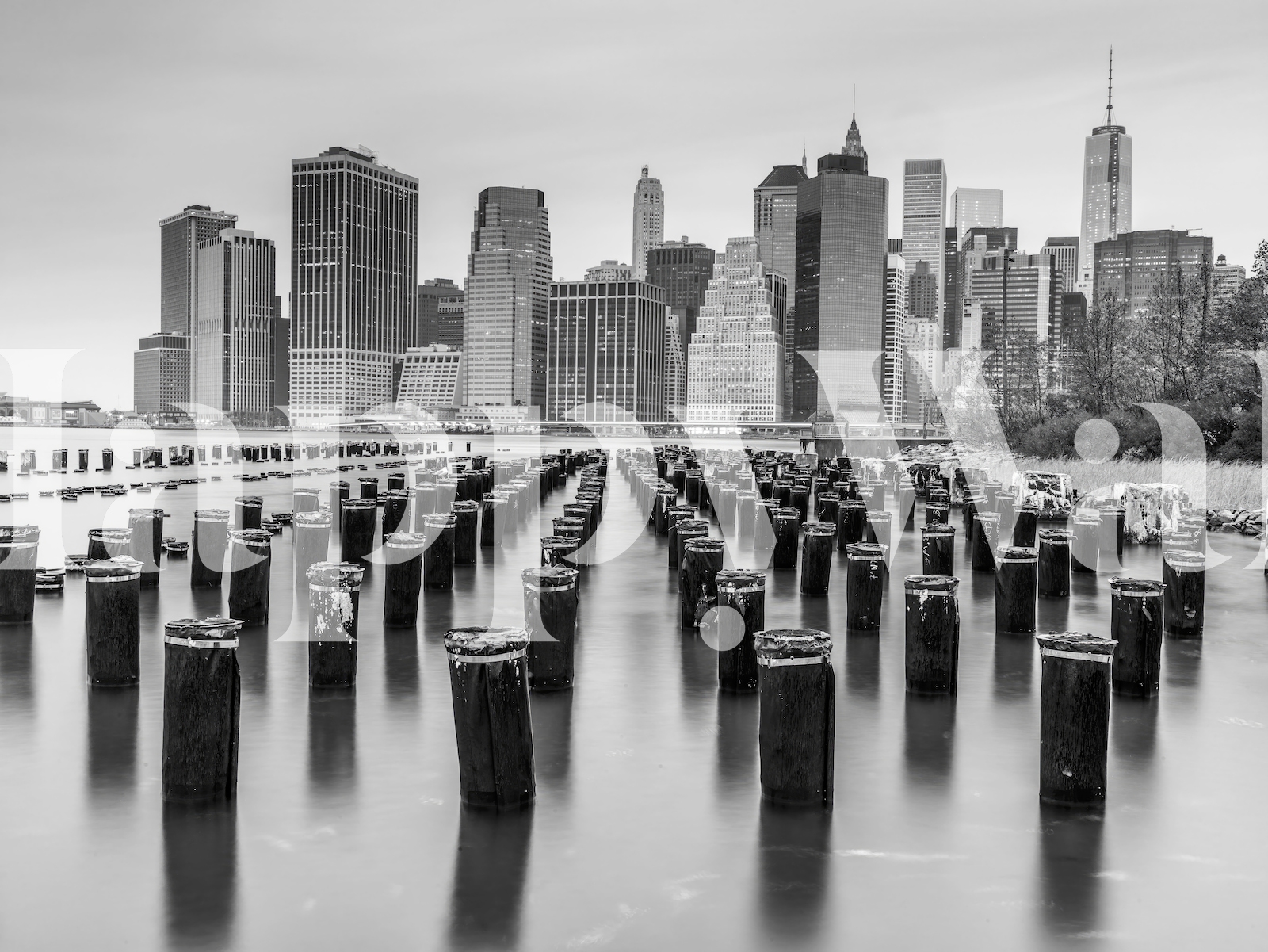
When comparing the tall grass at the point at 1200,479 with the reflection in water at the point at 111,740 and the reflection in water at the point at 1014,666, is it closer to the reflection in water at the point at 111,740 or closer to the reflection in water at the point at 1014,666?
the reflection in water at the point at 1014,666

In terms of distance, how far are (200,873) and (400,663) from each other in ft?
14.1

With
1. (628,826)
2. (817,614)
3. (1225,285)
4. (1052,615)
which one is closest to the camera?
(628,826)

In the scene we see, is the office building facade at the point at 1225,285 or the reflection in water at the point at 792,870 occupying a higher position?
the office building facade at the point at 1225,285

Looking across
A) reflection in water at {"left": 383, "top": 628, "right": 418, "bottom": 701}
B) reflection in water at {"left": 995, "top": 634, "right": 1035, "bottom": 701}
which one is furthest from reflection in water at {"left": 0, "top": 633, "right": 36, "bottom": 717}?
reflection in water at {"left": 995, "top": 634, "right": 1035, "bottom": 701}

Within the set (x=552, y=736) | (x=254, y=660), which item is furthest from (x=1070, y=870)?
(x=254, y=660)

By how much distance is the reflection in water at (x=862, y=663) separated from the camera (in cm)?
880

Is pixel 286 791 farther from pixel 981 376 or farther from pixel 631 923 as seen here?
pixel 981 376

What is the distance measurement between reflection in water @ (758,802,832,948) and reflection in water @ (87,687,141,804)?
362cm

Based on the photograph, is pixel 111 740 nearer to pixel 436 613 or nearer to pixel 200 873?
pixel 200 873

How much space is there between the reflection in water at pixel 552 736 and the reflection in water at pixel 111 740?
239 cm

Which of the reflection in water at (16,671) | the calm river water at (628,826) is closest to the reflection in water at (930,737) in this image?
the calm river water at (628,826)

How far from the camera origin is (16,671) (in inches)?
347

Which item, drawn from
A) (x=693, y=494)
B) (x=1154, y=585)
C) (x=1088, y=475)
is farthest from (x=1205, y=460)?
(x=1154, y=585)

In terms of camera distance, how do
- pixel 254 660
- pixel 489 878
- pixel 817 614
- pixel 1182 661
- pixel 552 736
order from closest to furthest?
1. pixel 489 878
2. pixel 552 736
3. pixel 254 660
4. pixel 1182 661
5. pixel 817 614
